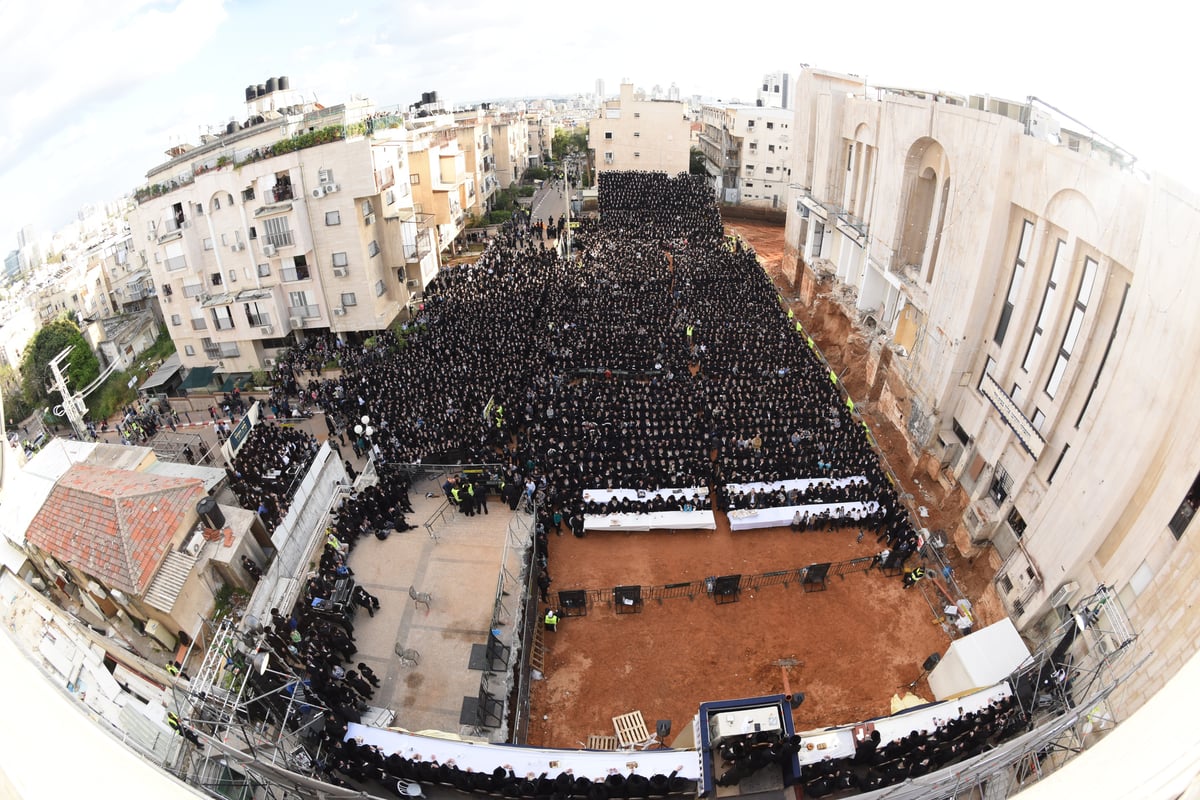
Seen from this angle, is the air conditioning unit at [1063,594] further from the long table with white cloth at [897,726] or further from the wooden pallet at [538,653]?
the wooden pallet at [538,653]

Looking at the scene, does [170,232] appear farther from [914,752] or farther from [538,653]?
[914,752]

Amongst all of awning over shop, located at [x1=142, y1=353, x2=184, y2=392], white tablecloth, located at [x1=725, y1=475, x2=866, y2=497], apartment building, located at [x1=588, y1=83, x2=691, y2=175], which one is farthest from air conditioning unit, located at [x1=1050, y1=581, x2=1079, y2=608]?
apartment building, located at [x1=588, y1=83, x2=691, y2=175]

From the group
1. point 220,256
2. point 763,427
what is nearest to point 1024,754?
point 763,427

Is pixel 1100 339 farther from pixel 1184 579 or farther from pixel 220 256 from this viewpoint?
pixel 220 256

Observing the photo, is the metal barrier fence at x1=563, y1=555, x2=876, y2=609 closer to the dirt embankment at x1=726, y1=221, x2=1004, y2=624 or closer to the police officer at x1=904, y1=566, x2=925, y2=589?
the police officer at x1=904, y1=566, x2=925, y2=589

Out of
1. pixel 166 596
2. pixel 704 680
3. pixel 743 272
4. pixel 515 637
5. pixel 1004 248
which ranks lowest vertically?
pixel 704 680

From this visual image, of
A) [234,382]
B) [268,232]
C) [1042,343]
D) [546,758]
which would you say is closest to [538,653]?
[546,758]

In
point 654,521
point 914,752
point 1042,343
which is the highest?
point 1042,343

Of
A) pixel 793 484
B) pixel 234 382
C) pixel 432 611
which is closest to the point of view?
pixel 432 611
